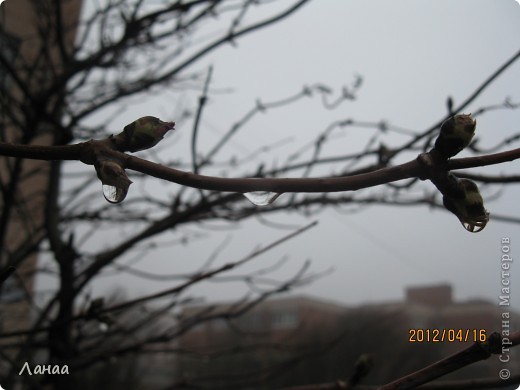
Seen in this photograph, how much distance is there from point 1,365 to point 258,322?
2.63m

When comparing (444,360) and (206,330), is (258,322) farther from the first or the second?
(444,360)

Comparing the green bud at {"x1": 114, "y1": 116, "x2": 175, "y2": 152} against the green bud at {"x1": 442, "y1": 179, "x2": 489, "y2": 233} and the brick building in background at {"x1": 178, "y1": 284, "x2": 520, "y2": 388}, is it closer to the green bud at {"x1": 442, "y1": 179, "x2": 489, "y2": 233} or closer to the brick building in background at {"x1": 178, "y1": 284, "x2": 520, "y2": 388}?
the green bud at {"x1": 442, "y1": 179, "x2": 489, "y2": 233}

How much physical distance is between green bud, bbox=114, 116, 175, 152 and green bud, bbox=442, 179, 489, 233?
1.01 ft

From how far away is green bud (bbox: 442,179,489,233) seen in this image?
1.71ft

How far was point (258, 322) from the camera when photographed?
4496mm

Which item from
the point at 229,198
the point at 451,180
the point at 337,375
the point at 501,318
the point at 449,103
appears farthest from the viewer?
the point at 337,375

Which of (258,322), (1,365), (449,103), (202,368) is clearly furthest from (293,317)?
(449,103)

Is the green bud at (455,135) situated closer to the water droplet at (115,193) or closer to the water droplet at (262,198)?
the water droplet at (262,198)

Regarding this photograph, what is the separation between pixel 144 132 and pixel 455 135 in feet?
1.02
